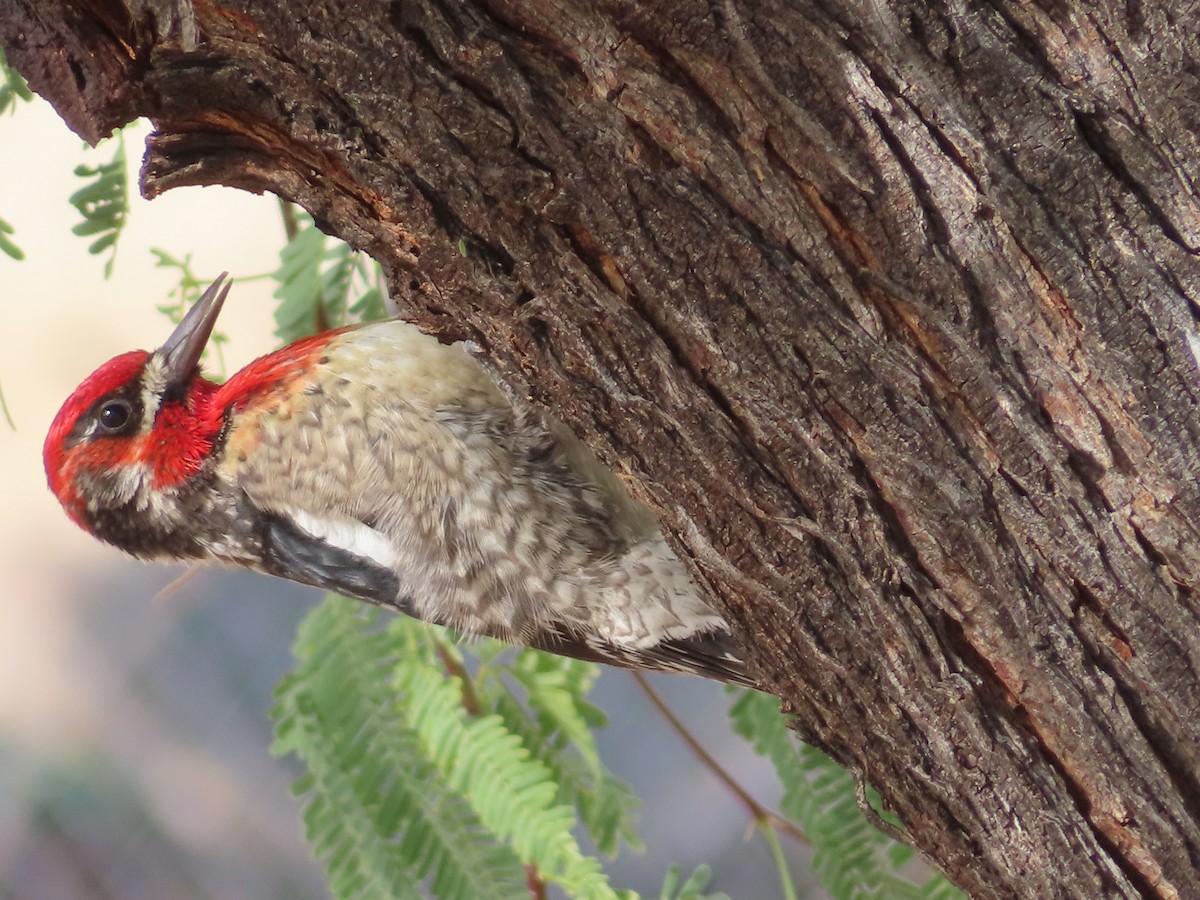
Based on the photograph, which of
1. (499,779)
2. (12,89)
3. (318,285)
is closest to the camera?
(12,89)

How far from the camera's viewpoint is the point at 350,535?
6.56ft

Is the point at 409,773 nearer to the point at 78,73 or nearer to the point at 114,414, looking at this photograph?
the point at 114,414

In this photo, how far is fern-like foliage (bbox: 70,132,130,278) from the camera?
189cm

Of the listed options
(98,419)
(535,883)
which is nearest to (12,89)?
(98,419)

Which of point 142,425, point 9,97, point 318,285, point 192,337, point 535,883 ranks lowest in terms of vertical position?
point 535,883

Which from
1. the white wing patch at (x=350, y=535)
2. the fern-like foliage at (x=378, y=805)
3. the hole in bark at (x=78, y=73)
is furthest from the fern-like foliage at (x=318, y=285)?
the hole in bark at (x=78, y=73)

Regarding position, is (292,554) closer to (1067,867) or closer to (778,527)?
(778,527)

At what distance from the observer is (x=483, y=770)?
1.86 meters

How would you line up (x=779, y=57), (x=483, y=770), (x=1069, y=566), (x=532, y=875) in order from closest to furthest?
(x=779, y=57) → (x=1069, y=566) → (x=483, y=770) → (x=532, y=875)

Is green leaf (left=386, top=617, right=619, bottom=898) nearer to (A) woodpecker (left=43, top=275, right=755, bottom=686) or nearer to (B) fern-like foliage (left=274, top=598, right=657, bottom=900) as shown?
(B) fern-like foliage (left=274, top=598, right=657, bottom=900)

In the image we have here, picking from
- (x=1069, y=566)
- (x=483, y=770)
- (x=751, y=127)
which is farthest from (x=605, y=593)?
(x=751, y=127)

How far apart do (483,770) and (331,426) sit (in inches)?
25.7

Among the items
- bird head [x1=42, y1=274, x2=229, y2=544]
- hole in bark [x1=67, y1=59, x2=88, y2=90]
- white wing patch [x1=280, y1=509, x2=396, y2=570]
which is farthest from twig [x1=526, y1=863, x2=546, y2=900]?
hole in bark [x1=67, y1=59, x2=88, y2=90]

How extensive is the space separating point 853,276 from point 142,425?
4.90ft
